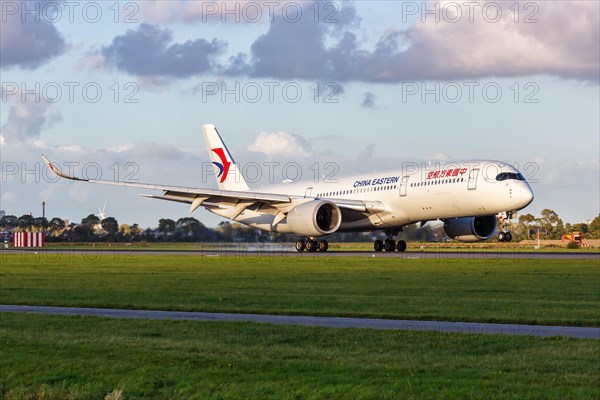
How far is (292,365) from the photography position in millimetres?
17188

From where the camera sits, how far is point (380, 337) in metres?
19.9

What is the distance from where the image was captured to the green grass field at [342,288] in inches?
1017

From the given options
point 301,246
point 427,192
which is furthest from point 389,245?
point 427,192

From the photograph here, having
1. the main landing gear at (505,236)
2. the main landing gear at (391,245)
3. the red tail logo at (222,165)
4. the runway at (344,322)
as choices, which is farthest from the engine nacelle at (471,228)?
the runway at (344,322)

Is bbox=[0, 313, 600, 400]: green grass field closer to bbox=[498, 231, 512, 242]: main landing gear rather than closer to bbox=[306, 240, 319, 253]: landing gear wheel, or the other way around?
bbox=[498, 231, 512, 242]: main landing gear

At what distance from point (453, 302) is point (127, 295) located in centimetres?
1101

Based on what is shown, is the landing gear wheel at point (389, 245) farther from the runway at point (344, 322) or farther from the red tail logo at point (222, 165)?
the runway at point (344, 322)

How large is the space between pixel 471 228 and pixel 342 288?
2901 centimetres

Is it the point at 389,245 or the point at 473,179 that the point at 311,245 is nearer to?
the point at 389,245

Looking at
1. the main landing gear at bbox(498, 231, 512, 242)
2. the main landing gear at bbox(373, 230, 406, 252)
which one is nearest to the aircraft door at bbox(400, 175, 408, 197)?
the main landing gear at bbox(373, 230, 406, 252)

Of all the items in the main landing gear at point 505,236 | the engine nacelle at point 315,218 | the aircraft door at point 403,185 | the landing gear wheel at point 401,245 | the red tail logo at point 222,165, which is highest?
the red tail logo at point 222,165


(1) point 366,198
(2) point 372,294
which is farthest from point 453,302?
(1) point 366,198

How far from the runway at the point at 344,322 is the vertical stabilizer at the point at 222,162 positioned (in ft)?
165

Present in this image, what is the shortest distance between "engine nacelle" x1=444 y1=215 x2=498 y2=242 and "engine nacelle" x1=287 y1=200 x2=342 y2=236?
745 centimetres
